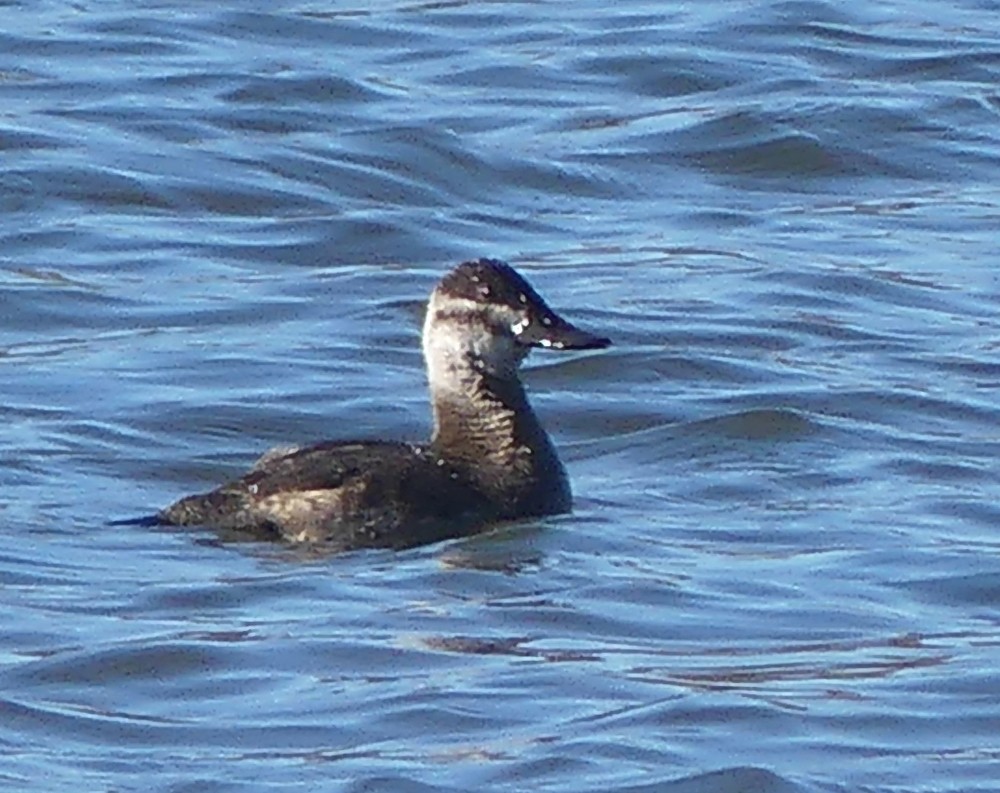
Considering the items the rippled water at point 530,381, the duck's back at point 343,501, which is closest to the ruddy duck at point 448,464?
the duck's back at point 343,501

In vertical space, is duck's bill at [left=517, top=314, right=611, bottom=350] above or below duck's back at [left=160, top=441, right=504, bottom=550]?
above

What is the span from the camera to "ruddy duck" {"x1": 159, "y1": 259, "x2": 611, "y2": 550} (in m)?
11.9

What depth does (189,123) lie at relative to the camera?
19031 mm

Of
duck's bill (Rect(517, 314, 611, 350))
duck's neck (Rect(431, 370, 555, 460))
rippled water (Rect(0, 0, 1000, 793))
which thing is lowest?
rippled water (Rect(0, 0, 1000, 793))

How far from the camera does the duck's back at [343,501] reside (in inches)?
469

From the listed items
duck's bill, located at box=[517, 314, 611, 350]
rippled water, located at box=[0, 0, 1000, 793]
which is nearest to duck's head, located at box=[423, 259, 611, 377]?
duck's bill, located at box=[517, 314, 611, 350]

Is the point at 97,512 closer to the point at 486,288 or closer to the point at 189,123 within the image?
the point at 486,288

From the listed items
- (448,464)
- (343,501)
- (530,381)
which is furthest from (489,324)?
(530,381)

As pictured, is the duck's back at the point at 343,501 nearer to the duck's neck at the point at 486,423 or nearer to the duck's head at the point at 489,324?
the duck's neck at the point at 486,423

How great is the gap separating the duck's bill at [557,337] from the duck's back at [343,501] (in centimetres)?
60

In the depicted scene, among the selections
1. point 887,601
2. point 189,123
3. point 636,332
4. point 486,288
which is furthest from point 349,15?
point 887,601

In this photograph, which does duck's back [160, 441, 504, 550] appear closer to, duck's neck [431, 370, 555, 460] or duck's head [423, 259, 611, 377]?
duck's neck [431, 370, 555, 460]

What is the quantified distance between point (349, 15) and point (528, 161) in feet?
10.9

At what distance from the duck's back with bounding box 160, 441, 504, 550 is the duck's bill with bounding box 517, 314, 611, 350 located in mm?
605
